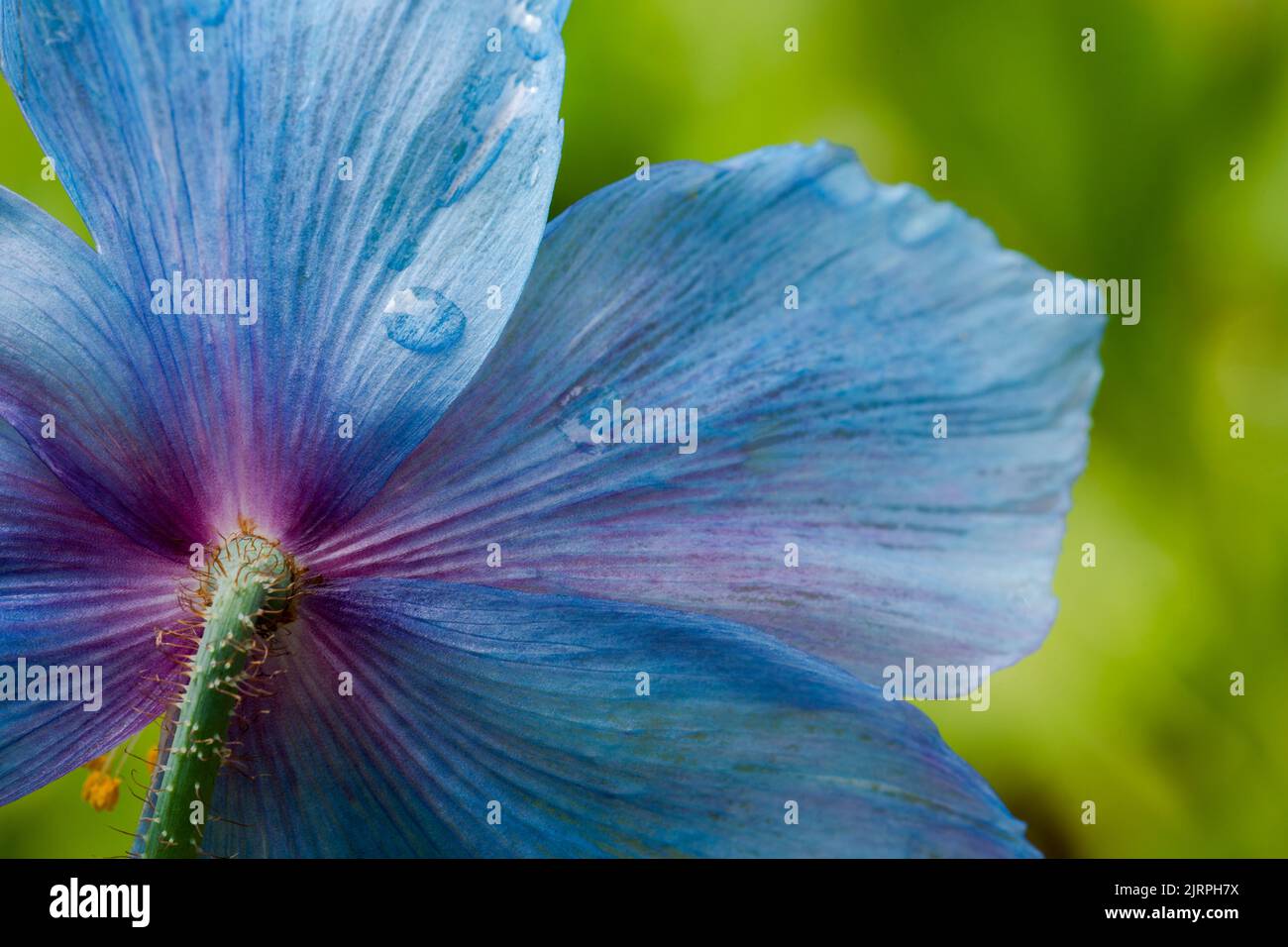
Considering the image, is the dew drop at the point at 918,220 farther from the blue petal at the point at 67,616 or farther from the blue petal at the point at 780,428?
the blue petal at the point at 67,616

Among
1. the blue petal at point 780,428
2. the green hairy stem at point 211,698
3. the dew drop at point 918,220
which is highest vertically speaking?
the dew drop at point 918,220

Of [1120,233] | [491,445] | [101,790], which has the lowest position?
[101,790]

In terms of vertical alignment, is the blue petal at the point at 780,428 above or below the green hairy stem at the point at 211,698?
above

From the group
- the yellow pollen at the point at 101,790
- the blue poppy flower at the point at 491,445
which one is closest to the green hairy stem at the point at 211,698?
the blue poppy flower at the point at 491,445

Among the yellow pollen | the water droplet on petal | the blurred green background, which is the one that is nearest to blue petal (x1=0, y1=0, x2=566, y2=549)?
the water droplet on petal

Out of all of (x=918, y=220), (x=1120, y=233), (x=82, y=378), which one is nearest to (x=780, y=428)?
(x=918, y=220)

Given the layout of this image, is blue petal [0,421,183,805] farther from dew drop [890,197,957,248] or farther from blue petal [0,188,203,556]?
dew drop [890,197,957,248]

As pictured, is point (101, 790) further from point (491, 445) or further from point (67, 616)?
point (491, 445)
